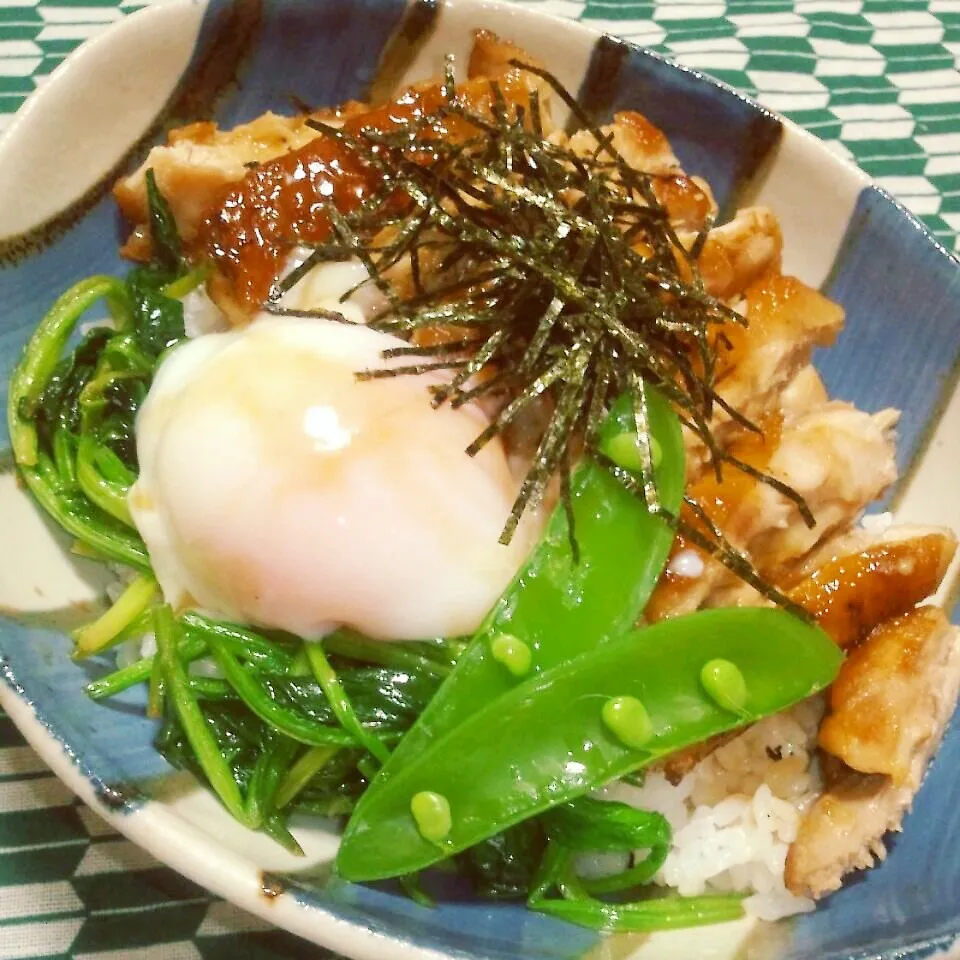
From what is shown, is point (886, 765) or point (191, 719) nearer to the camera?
point (191, 719)

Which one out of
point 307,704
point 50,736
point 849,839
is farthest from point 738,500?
point 50,736

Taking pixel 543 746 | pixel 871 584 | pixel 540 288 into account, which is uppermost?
pixel 540 288

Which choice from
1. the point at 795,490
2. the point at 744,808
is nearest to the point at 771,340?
the point at 795,490

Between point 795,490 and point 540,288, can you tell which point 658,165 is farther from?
point 795,490

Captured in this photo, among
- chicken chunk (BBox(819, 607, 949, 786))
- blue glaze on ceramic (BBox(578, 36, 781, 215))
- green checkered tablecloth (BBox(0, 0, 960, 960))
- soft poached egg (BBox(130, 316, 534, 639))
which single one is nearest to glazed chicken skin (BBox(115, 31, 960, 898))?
chicken chunk (BBox(819, 607, 949, 786))

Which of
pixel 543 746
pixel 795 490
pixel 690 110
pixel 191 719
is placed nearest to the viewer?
pixel 543 746

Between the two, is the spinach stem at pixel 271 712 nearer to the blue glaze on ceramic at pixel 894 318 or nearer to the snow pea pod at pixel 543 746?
the snow pea pod at pixel 543 746

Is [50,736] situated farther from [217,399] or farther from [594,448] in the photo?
[594,448]
